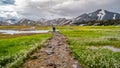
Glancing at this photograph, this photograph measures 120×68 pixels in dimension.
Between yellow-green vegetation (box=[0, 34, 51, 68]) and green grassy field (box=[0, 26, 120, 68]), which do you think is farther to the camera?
yellow-green vegetation (box=[0, 34, 51, 68])

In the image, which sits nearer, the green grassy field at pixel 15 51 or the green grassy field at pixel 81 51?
the green grassy field at pixel 81 51

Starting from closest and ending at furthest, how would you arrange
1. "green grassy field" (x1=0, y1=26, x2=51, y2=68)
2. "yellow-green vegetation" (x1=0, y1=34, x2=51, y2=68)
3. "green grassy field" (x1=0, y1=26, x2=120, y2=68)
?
"green grassy field" (x1=0, y1=26, x2=120, y2=68), "yellow-green vegetation" (x1=0, y1=34, x2=51, y2=68), "green grassy field" (x1=0, y1=26, x2=51, y2=68)

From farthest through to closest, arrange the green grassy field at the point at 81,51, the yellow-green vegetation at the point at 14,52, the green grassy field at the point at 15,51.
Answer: the green grassy field at the point at 15,51, the yellow-green vegetation at the point at 14,52, the green grassy field at the point at 81,51

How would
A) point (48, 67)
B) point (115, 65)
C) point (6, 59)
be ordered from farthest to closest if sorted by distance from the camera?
point (6, 59) → point (48, 67) → point (115, 65)

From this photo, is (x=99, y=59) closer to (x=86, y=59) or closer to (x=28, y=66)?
(x=86, y=59)

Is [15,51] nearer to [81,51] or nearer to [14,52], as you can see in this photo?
[14,52]

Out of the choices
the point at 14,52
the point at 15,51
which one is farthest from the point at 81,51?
the point at 15,51

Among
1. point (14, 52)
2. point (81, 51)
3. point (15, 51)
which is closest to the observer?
point (81, 51)

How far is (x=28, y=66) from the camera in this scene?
68.1 ft

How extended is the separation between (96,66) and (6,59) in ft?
35.4

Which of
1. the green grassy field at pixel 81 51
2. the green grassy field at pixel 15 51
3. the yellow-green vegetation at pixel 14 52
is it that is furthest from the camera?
the green grassy field at pixel 15 51

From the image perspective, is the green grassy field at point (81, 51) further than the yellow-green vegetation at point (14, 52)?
No

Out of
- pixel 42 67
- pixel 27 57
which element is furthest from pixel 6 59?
pixel 42 67

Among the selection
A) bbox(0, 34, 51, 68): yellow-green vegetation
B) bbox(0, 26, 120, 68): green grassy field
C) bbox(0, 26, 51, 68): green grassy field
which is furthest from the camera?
bbox(0, 26, 51, 68): green grassy field
